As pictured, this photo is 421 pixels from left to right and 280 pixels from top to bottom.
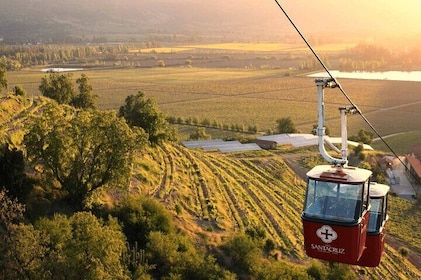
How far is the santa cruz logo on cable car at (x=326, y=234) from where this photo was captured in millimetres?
15691

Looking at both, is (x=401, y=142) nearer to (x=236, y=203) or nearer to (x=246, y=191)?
(x=246, y=191)

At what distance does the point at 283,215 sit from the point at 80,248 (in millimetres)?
25263

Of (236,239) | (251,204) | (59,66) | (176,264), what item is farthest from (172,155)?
(59,66)

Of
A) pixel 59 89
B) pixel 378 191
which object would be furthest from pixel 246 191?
pixel 378 191

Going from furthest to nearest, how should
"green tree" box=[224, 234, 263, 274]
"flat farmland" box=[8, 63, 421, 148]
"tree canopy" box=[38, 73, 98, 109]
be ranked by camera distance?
"flat farmland" box=[8, 63, 421, 148]
"tree canopy" box=[38, 73, 98, 109]
"green tree" box=[224, 234, 263, 274]

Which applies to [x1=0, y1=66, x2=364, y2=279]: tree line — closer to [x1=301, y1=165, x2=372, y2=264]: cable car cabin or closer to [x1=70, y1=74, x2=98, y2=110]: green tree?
[x1=301, y1=165, x2=372, y2=264]: cable car cabin

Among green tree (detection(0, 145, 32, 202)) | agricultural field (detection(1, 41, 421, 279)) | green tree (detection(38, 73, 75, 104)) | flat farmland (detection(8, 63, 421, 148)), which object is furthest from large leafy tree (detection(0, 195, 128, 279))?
flat farmland (detection(8, 63, 421, 148))

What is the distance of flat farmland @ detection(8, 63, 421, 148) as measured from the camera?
115 m

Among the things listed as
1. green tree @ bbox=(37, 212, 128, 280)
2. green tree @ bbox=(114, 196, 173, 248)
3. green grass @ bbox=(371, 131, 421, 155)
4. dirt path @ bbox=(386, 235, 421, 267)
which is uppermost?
green tree @ bbox=(37, 212, 128, 280)

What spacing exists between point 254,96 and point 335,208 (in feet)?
439

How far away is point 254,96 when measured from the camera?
486 ft

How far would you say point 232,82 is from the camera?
17625cm

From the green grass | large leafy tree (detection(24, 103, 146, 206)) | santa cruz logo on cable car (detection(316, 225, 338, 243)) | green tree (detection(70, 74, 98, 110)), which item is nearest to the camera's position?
santa cruz logo on cable car (detection(316, 225, 338, 243))

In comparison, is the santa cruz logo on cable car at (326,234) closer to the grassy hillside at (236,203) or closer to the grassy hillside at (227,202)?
the grassy hillside at (227,202)
